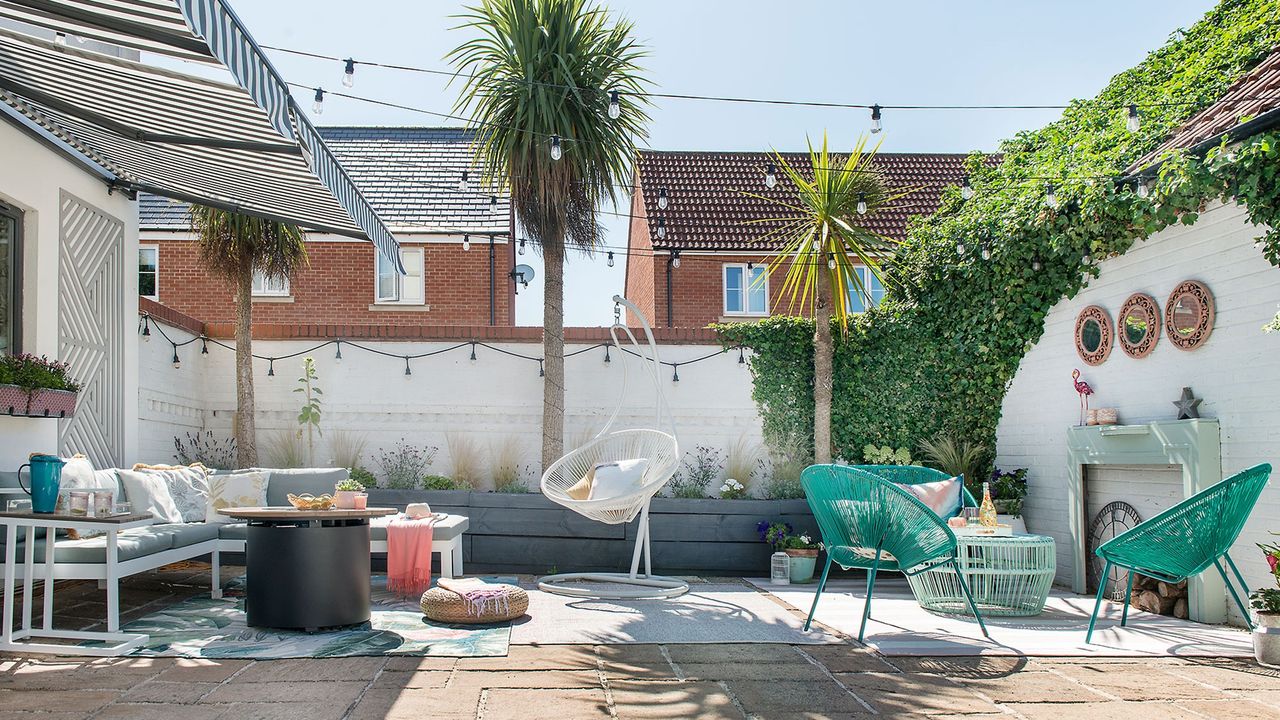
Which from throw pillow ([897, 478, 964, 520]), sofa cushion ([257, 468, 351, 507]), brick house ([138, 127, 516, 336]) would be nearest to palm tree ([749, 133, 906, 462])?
throw pillow ([897, 478, 964, 520])

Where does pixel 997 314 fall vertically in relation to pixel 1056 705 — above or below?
above

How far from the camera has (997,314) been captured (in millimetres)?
7812

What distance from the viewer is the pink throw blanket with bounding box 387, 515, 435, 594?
642 centimetres

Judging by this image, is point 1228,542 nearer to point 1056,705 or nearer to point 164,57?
point 1056,705

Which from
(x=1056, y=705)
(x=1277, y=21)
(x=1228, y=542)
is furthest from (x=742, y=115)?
(x=1056, y=705)

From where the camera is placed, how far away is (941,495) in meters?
6.77

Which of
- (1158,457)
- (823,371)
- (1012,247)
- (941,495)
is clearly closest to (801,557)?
(941,495)

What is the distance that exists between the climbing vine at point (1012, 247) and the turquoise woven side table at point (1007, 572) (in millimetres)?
2068

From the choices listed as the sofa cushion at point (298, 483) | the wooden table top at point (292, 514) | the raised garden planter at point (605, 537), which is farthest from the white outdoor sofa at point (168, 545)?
the raised garden planter at point (605, 537)

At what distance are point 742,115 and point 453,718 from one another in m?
6.46

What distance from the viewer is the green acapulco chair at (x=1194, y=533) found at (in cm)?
465

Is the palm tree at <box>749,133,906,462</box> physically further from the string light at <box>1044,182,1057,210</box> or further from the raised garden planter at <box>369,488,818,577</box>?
the string light at <box>1044,182,1057,210</box>

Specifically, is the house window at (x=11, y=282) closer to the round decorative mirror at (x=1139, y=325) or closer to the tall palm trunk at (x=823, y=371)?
the tall palm trunk at (x=823, y=371)

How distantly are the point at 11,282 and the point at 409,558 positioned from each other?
308 cm
